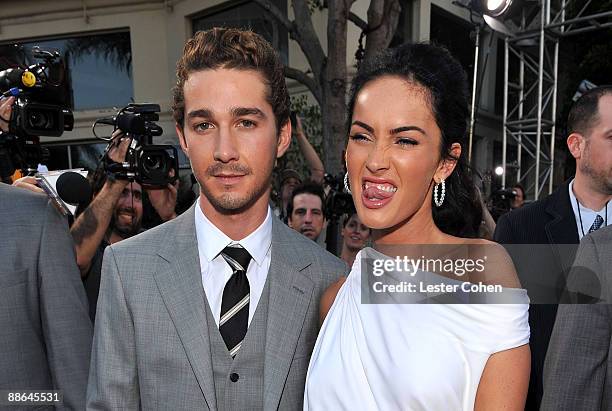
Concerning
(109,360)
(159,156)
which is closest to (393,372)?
(109,360)

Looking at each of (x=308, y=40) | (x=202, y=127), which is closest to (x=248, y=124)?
(x=202, y=127)

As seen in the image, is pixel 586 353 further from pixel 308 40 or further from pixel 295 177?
pixel 308 40

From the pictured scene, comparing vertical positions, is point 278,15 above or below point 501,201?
above

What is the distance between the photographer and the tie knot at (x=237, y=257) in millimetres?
1749

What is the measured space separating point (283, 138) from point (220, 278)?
0.56 metres

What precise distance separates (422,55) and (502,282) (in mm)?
721

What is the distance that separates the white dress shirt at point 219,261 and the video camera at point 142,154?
1.16 m

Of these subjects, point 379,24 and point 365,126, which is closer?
point 365,126

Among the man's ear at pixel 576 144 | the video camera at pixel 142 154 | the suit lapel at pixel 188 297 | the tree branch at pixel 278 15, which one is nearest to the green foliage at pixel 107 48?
the tree branch at pixel 278 15

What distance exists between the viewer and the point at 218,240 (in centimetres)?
176

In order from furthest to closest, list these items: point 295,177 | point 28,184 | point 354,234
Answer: point 295,177, point 354,234, point 28,184

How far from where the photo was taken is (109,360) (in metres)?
1.57

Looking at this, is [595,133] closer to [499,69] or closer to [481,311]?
[481,311]

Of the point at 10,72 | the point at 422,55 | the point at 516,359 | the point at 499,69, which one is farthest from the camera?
the point at 499,69
